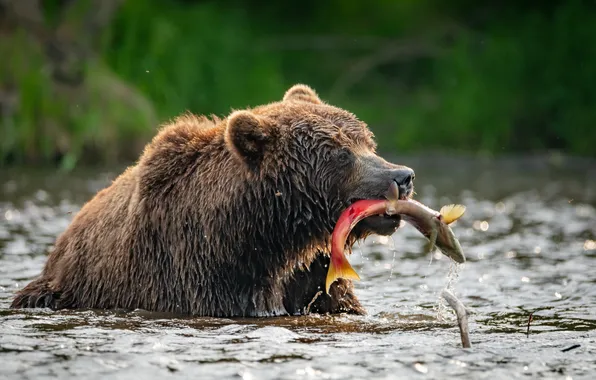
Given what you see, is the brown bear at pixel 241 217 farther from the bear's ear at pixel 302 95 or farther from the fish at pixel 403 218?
the bear's ear at pixel 302 95

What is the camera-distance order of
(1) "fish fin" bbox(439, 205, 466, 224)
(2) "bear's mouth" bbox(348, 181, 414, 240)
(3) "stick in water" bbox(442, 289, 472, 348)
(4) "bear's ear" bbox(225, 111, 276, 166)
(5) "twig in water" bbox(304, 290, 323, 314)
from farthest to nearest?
1. (5) "twig in water" bbox(304, 290, 323, 314)
2. (4) "bear's ear" bbox(225, 111, 276, 166)
3. (2) "bear's mouth" bbox(348, 181, 414, 240)
4. (1) "fish fin" bbox(439, 205, 466, 224)
5. (3) "stick in water" bbox(442, 289, 472, 348)

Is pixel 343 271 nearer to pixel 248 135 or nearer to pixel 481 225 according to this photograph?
pixel 248 135

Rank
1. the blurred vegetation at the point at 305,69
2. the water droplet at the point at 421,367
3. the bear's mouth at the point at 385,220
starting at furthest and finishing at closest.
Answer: the blurred vegetation at the point at 305,69
the bear's mouth at the point at 385,220
the water droplet at the point at 421,367

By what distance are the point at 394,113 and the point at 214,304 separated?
14917 millimetres

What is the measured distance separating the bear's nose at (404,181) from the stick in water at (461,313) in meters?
0.92

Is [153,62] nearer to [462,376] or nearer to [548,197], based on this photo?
[548,197]

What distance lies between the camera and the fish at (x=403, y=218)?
21.6 feet

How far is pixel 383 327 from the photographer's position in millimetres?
7039

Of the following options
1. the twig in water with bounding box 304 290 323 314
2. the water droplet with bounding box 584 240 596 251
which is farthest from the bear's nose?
the water droplet with bounding box 584 240 596 251

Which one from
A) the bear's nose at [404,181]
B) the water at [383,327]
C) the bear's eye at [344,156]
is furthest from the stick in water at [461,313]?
the bear's eye at [344,156]

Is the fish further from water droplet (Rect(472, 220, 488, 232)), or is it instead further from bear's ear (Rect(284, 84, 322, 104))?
water droplet (Rect(472, 220, 488, 232))

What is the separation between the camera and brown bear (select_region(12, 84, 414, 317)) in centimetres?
696

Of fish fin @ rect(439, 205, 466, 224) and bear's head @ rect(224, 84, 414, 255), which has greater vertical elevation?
bear's head @ rect(224, 84, 414, 255)

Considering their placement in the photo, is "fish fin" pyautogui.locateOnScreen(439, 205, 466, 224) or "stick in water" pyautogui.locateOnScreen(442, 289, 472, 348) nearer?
"stick in water" pyautogui.locateOnScreen(442, 289, 472, 348)
